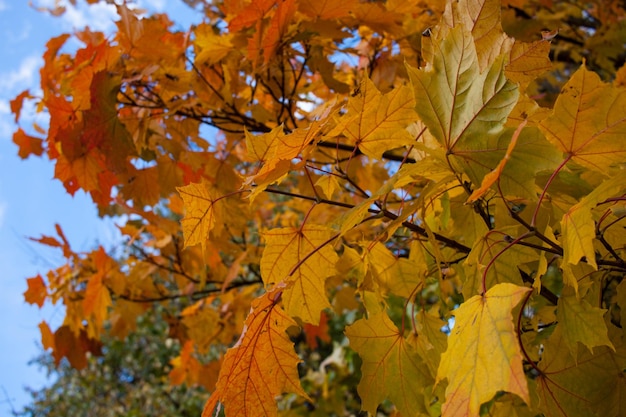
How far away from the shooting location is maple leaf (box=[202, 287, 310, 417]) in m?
0.69

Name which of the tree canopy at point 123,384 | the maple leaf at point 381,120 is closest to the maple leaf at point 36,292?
the maple leaf at point 381,120

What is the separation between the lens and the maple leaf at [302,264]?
33.0 inches

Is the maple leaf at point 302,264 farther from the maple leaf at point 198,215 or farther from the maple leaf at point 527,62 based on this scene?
the maple leaf at point 527,62

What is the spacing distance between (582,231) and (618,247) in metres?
0.25

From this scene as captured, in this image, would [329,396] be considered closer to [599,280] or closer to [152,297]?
[152,297]

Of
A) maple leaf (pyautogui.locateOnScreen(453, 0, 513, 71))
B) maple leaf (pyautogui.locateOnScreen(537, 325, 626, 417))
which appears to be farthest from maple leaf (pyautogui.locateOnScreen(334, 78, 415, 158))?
maple leaf (pyautogui.locateOnScreen(537, 325, 626, 417))

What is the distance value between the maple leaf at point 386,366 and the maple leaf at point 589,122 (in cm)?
36

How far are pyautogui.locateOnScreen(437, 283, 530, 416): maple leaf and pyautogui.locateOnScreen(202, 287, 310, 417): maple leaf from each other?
0.67ft

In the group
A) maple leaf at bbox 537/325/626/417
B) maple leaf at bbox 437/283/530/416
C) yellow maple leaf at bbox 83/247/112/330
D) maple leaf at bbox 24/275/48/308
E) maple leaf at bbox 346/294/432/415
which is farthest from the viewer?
maple leaf at bbox 24/275/48/308

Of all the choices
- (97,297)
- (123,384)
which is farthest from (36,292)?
(123,384)

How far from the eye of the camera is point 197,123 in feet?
5.69

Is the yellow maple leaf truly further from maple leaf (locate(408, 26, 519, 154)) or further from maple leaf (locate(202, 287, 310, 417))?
maple leaf (locate(408, 26, 519, 154))

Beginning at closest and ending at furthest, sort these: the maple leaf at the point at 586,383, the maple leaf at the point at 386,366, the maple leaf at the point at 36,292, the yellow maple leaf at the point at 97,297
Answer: the maple leaf at the point at 586,383
the maple leaf at the point at 386,366
the yellow maple leaf at the point at 97,297
the maple leaf at the point at 36,292

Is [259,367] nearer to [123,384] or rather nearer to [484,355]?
[484,355]
